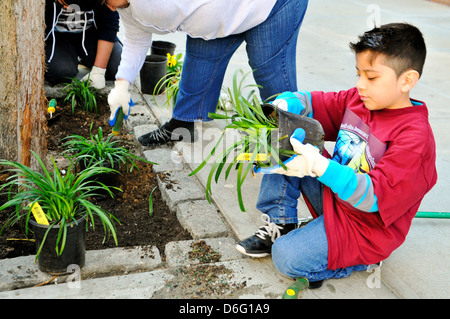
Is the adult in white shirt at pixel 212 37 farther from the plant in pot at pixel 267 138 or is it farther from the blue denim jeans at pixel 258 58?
the plant in pot at pixel 267 138

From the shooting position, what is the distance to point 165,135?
114 inches

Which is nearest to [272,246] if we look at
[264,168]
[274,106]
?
[264,168]

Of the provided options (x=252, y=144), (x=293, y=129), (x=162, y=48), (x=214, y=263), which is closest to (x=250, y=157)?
(x=252, y=144)

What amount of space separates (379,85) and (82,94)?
2194 millimetres

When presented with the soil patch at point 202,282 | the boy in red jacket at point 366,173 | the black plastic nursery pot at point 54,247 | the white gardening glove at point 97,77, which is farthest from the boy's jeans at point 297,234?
the white gardening glove at point 97,77

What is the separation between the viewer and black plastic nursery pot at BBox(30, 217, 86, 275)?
176cm

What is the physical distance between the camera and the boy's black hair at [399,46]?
1.73m

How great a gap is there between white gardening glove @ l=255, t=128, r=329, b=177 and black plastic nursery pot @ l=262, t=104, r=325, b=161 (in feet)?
0.07

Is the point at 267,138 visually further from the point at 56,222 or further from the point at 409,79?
the point at 56,222

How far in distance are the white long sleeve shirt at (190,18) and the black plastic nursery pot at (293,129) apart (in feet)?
2.09
